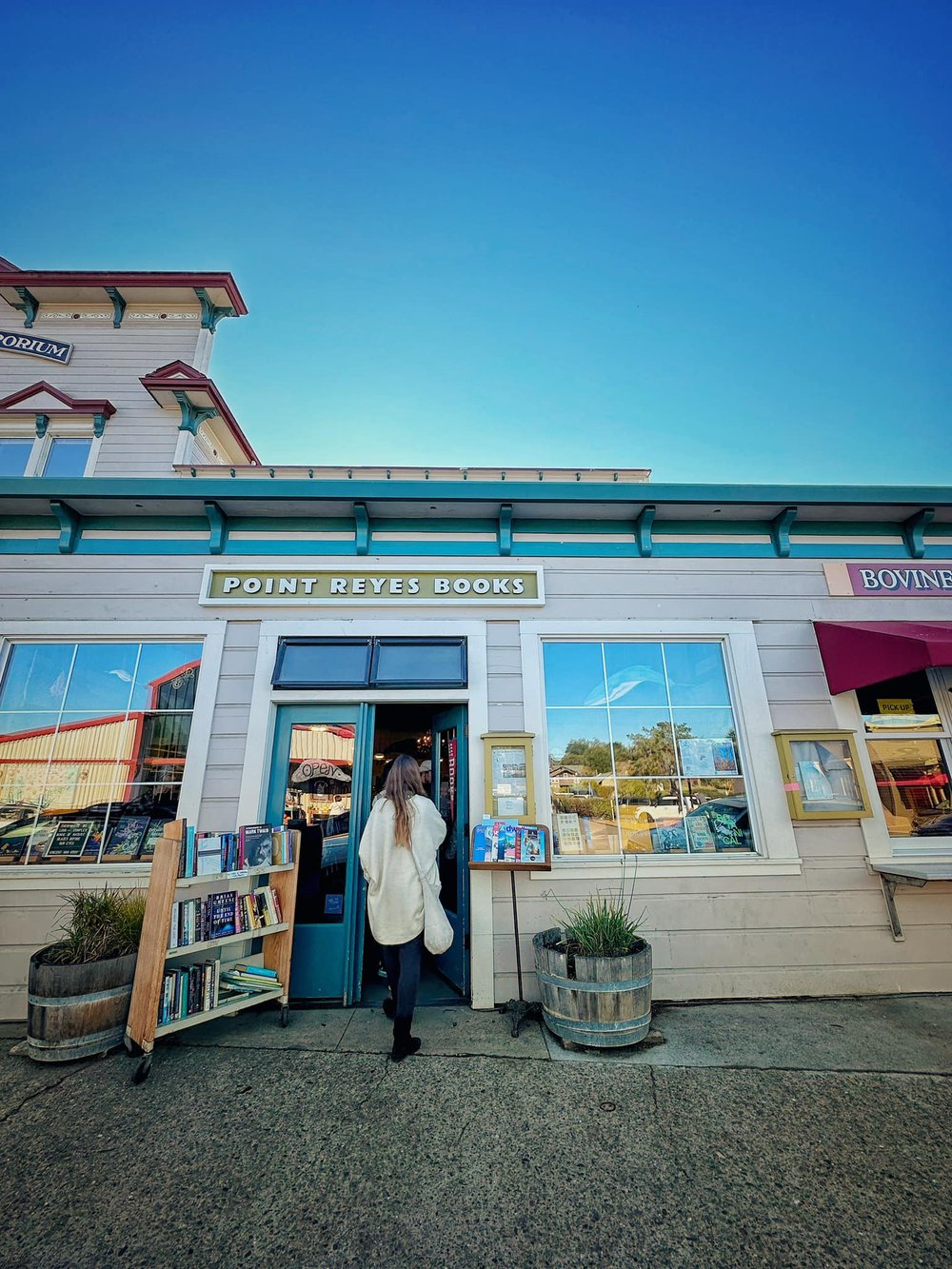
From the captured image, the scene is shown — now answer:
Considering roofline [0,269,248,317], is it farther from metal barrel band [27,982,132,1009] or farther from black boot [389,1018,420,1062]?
black boot [389,1018,420,1062]

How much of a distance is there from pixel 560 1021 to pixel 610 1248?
1419 mm

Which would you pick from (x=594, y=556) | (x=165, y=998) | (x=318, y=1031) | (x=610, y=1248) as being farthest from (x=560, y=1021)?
(x=594, y=556)

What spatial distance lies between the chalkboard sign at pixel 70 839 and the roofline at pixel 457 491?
2916 mm

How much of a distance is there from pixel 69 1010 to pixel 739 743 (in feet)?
17.4

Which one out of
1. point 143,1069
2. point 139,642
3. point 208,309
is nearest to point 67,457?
point 208,309

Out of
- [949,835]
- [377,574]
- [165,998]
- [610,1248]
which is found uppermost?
[377,574]

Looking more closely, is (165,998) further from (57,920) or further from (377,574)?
(377,574)

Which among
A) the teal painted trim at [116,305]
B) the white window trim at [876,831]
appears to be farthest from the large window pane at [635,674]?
the teal painted trim at [116,305]

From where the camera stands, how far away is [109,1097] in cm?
293

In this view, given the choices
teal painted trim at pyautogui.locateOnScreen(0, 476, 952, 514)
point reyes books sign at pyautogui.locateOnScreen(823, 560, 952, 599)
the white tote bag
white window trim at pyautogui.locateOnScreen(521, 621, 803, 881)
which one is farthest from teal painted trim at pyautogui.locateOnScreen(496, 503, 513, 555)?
point reyes books sign at pyautogui.locateOnScreen(823, 560, 952, 599)

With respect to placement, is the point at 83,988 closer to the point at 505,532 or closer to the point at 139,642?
the point at 139,642

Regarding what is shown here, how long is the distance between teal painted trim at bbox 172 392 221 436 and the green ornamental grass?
6.14 m

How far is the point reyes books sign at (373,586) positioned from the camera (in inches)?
192

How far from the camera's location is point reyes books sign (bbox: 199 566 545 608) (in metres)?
4.88
